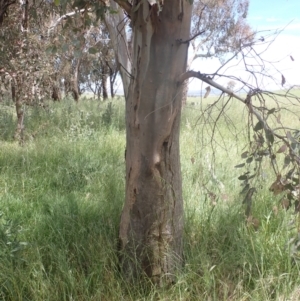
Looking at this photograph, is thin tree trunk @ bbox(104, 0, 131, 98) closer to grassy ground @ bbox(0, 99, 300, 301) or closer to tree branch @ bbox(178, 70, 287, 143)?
tree branch @ bbox(178, 70, 287, 143)

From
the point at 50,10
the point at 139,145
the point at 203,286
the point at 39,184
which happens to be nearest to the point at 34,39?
the point at 50,10

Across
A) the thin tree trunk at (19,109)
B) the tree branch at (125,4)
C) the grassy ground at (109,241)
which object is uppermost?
the tree branch at (125,4)

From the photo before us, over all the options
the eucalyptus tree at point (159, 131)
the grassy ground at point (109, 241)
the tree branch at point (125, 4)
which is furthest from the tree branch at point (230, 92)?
the tree branch at point (125, 4)

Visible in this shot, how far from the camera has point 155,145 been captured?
2.01 meters

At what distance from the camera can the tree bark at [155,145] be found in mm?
1906

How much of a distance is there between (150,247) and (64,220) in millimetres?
906

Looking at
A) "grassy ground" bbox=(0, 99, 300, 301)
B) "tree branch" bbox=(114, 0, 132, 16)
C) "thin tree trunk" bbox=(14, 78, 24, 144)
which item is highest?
"tree branch" bbox=(114, 0, 132, 16)

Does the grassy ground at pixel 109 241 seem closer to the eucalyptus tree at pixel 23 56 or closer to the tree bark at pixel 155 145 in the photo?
the tree bark at pixel 155 145

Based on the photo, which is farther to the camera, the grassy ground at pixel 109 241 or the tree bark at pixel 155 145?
the grassy ground at pixel 109 241

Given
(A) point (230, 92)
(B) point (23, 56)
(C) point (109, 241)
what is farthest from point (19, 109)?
(A) point (230, 92)

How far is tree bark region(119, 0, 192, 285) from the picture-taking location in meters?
1.91

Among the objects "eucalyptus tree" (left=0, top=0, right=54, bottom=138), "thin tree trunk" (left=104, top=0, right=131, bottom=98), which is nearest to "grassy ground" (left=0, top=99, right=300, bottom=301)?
"thin tree trunk" (left=104, top=0, right=131, bottom=98)

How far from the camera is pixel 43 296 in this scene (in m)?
2.00

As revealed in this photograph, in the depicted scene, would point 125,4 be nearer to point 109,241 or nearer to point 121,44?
point 109,241
